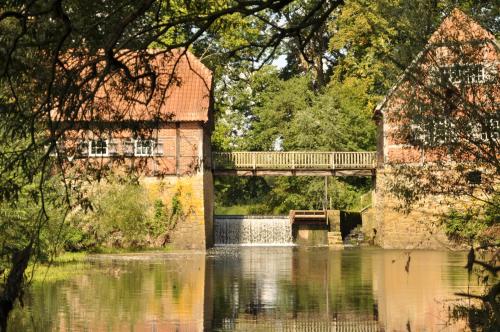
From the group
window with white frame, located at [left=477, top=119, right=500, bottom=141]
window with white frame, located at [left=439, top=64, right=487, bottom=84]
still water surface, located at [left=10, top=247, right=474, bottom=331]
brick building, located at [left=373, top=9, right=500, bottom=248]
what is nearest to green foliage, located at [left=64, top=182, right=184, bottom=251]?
still water surface, located at [left=10, top=247, right=474, bottom=331]

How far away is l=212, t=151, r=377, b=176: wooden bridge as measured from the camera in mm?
47500

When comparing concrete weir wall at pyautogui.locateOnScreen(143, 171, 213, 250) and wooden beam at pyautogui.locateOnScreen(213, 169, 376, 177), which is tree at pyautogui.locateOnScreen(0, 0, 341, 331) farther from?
wooden beam at pyautogui.locateOnScreen(213, 169, 376, 177)

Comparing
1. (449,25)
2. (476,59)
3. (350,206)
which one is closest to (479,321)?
(476,59)

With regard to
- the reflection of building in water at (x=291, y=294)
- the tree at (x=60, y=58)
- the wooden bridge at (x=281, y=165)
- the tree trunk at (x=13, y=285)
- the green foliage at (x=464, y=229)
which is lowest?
the reflection of building in water at (x=291, y=294)

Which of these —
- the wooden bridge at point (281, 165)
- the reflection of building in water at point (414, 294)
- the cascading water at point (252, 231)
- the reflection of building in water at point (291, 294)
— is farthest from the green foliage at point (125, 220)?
the reflection of building in water at point (414, 294)

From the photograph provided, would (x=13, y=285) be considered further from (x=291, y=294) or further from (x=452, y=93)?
(x=291, y=294)

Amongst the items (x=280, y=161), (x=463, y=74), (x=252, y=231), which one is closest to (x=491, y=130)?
(x=463, y=74)

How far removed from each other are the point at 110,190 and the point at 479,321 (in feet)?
87.8

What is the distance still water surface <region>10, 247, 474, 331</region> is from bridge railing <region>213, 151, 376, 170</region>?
13226 mm

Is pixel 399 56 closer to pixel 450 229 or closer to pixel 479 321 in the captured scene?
pixel 479 321

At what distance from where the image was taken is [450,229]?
41.1 meters

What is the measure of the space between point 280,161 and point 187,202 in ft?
23.7

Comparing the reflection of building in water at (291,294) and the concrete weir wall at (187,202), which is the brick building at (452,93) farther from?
the concrete weir wall at (187,202)

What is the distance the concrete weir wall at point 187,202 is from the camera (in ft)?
137
